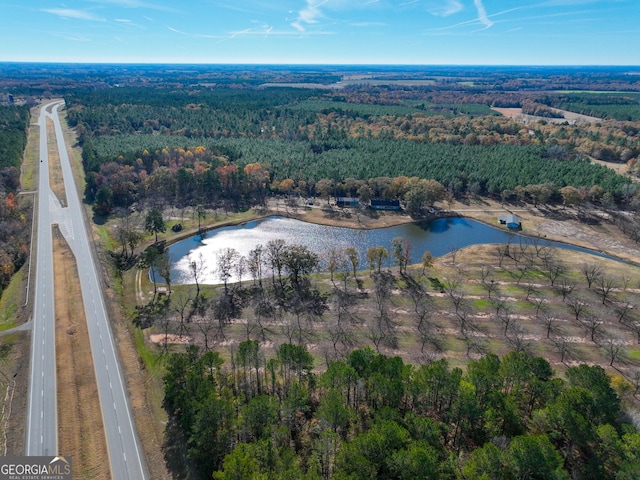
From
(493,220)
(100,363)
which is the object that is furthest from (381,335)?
(493,220)

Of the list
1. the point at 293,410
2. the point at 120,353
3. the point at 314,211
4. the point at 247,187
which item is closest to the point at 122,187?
the point at 247,187

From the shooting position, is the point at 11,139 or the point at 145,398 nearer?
the point at 145,398

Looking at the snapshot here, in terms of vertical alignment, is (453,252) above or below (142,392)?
above

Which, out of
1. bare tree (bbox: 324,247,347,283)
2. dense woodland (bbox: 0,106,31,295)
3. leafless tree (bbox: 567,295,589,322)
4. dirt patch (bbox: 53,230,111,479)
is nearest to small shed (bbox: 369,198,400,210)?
bare tree (bbox: 324,247,347,283)

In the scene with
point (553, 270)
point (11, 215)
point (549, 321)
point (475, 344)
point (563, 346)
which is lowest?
point (475, 344)

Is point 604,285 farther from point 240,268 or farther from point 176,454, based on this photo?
point 176,454

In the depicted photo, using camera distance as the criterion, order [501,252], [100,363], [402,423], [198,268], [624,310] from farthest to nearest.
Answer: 1. [501,252]
2. [198,268]
3. [624,310]
4. [100,363]
5. [402,423]

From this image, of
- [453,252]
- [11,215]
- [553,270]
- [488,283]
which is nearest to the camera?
[488,283]

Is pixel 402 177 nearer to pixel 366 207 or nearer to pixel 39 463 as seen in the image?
pixel 366 207
